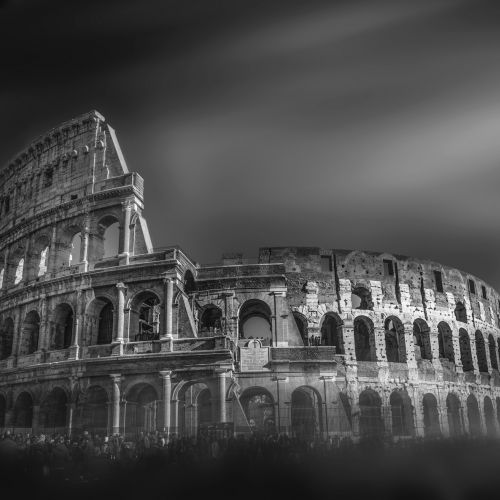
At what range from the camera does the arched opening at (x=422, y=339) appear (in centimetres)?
2749

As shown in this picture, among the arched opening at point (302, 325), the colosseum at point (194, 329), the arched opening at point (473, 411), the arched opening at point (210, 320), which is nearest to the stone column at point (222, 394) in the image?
the colosseum at point (194, 329)

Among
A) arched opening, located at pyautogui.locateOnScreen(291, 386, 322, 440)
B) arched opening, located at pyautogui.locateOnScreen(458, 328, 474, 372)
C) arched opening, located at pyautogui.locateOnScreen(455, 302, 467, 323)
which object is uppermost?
arched opening, located at pyautogui.locateOnScreen(455, 302, 467, 323)

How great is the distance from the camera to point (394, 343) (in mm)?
28109

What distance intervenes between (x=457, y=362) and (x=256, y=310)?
11761mm

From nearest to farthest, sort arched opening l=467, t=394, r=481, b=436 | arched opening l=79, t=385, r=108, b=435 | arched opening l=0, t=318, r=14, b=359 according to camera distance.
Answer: arched opening l=79, t=385, r=108, b=435 < arched opening l=0, t=318, r=14, b=359 < arched opening l=467, t=394, r=481, b=436

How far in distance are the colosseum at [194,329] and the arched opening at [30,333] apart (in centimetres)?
7

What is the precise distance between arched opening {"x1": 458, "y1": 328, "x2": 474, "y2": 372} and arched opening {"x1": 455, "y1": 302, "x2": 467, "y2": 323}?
0.73m

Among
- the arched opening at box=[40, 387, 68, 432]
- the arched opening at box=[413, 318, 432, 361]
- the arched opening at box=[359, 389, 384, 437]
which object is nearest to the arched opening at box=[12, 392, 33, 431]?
the arched opening at box=[40, 387, 68, 432]

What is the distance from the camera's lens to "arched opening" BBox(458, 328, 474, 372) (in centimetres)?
2938

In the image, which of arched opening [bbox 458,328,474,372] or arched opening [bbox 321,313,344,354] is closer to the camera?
arched opening [bbox 321,313,344,354]

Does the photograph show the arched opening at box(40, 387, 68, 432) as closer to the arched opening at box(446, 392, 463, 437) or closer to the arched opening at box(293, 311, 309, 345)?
the arched opening at box(293, 311, 309, 345)

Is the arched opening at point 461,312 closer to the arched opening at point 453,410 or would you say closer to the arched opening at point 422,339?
the arched opening at point 422,339

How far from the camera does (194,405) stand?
21094 mm

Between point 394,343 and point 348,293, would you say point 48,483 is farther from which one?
point 394,343
